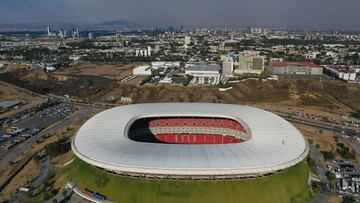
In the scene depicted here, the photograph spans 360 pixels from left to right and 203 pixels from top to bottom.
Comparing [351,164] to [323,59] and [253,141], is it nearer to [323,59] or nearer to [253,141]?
[253,141]

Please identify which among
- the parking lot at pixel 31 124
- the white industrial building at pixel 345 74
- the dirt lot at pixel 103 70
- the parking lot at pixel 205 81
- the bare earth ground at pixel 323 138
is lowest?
the parking lot at pixel 31 124

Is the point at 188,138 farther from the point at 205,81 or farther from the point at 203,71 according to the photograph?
the point at 203,71

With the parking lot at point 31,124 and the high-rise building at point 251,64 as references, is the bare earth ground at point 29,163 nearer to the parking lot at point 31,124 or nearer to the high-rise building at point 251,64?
the parking lot at point 31,124

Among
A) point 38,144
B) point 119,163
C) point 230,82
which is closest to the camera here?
point 119,163

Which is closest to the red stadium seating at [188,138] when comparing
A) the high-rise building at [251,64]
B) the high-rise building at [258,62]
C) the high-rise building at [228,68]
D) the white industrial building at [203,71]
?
the white industrial building at [203,71]

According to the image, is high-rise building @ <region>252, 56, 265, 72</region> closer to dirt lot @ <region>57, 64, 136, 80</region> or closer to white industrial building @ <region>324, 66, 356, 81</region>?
white industrial building @ <region>324, 66, 356, 81</region>

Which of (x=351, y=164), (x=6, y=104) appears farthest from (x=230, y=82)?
(x=6, y=104)

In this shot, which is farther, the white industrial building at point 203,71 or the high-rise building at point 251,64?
the high-rise building at point 251,64
